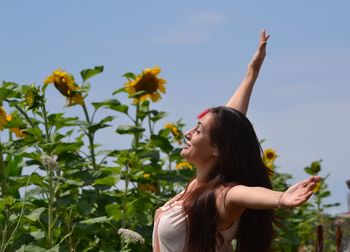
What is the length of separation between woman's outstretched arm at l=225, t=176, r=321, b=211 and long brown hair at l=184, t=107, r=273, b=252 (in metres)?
0.08

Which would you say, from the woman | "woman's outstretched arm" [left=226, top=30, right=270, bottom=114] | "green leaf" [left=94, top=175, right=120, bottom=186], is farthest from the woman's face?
"green leaf" [left=94, top=175, right=120, bottom=186]

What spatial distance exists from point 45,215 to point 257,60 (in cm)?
154

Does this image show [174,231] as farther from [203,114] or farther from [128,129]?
[128,129]

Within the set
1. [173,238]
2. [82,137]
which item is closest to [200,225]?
[173,238]

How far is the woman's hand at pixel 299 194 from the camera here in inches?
114

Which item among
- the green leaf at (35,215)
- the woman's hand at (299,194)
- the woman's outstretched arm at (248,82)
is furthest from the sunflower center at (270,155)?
the woman's hand at (299,194)

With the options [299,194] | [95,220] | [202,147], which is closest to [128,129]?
[95,220]

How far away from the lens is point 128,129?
237 inches

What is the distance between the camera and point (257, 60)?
4.20 meters

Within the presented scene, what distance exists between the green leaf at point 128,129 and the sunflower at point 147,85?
323 mm

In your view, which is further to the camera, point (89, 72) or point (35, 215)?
point (89, 72)

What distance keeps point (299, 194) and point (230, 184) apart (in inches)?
19.1

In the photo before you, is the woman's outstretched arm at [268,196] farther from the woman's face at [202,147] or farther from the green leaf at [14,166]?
the green leaf at [14,166]

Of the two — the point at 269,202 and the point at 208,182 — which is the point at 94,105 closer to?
the point at 208,182
